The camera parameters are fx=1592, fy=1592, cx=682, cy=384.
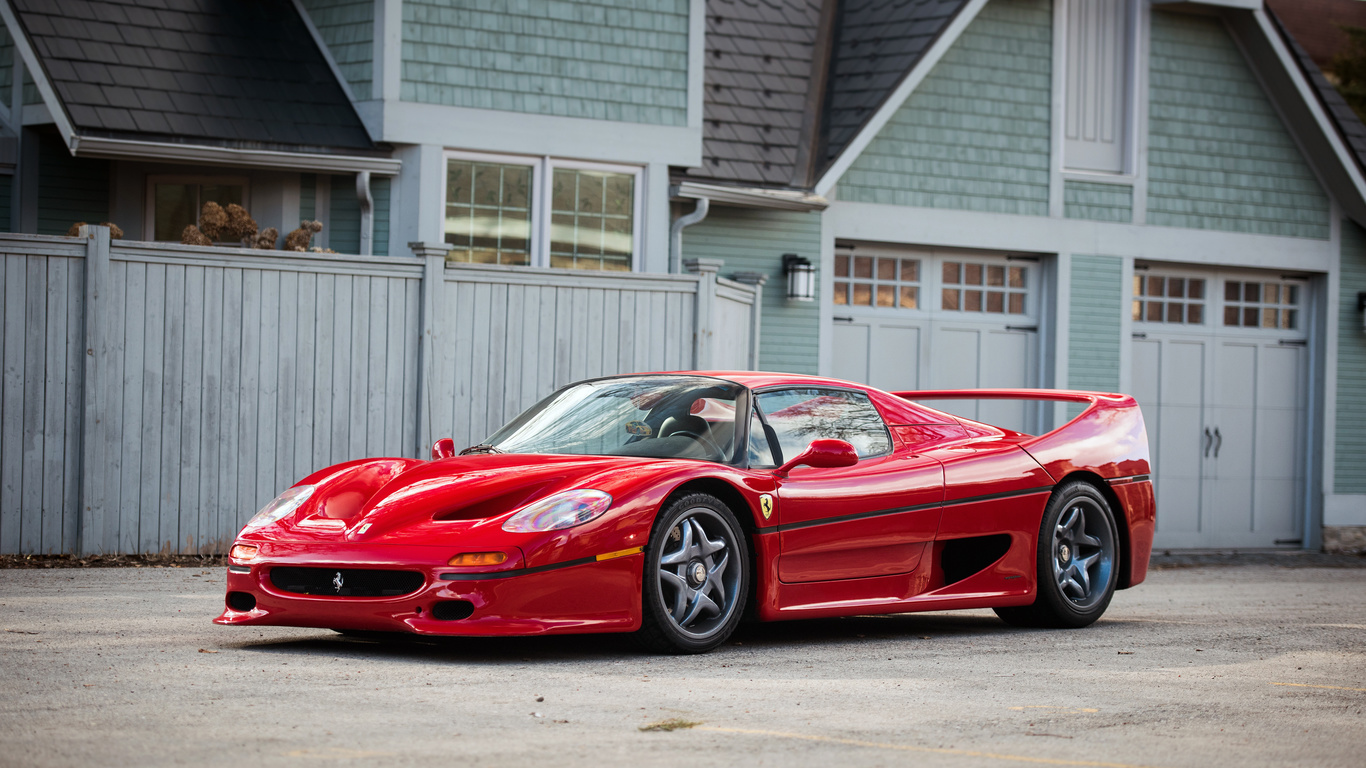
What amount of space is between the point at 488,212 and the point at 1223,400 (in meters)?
9.17

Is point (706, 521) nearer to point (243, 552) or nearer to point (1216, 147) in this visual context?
point (243, 552)

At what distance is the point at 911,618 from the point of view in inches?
350

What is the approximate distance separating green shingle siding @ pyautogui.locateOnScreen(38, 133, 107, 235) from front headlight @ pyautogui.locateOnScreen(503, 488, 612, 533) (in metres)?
8.97

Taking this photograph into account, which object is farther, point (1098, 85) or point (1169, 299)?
point (1169, 299)

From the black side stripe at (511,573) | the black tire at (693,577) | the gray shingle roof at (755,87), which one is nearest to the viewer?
the black side stripe at (511,573)

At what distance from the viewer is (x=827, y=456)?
701 centimetres

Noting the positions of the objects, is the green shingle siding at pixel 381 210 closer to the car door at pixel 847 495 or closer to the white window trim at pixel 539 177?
the white window trim at pixel 539 177

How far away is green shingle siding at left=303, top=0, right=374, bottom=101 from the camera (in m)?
13.8

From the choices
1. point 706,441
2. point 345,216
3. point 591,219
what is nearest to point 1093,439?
point 706,441

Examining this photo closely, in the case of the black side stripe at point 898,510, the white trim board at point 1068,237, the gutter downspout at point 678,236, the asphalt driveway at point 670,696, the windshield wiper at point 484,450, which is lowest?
the asphalt driveway at point 670,696

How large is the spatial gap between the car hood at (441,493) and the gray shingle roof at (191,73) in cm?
720

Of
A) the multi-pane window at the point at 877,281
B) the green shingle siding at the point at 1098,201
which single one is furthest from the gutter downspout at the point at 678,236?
the green shingle siding at the point at 1098,201

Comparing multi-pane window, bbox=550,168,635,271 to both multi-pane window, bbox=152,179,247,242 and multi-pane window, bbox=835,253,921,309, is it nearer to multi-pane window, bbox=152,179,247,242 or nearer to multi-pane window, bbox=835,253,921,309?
multi-pane window, bbox=835,253,921,309

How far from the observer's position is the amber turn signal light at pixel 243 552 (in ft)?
21.5
